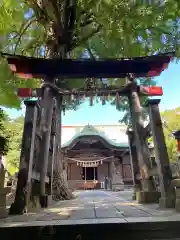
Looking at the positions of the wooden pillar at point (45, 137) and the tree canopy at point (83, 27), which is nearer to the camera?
the wooden pillar at point (45, 137)

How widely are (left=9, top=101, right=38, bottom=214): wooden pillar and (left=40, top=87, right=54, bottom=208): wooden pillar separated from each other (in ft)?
2.65

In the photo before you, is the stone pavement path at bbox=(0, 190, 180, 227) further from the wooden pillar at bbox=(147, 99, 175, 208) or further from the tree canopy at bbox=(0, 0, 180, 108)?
the tree canopy at bbox=(0, 0, 180, 108)

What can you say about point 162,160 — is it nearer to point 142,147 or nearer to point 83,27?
point 142,147

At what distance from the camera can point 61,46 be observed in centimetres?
678

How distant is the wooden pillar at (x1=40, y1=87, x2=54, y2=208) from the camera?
4888mm

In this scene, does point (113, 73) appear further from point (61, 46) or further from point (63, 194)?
point (63, 194)

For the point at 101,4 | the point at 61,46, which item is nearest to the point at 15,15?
the point at 61,46

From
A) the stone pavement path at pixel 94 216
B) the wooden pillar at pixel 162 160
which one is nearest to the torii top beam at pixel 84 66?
the wooden pillar at pixel 162 160

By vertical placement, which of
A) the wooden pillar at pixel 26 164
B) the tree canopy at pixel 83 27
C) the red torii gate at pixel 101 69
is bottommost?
the wooden pillar at pixel 26 164

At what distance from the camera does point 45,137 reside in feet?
17.0

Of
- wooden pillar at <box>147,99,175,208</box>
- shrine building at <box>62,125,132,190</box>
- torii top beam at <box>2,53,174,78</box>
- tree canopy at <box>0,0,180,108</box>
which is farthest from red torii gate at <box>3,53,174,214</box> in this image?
shrine building at <box>62,125,132,190</box>

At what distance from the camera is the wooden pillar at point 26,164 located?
3766 mm

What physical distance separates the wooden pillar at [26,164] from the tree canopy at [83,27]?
2105 millimetres

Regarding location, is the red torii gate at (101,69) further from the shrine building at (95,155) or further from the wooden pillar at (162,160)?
the shrine building at (95,155)
